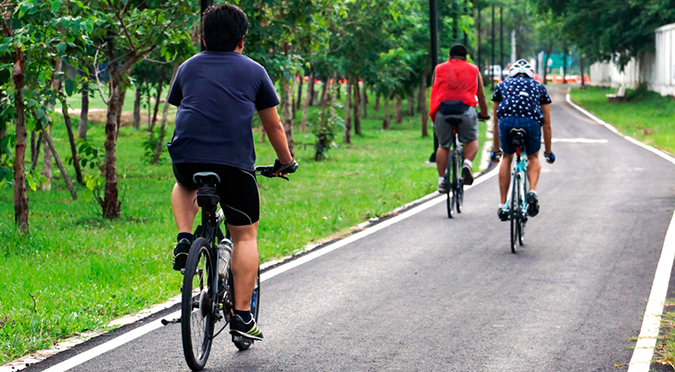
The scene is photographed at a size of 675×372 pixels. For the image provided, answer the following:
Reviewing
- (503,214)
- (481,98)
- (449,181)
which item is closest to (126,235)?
(449,181)

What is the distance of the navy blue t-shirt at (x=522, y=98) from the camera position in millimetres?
8711

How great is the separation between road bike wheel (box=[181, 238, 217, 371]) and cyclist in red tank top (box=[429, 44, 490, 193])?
6.61 metres

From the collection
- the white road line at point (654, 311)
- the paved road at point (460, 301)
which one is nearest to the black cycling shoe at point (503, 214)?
the paved road at point (460, 301)

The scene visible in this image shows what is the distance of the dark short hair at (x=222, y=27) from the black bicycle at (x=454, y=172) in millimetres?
6533

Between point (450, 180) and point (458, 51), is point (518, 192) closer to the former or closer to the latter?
point (450, 180)

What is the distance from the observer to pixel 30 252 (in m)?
8.46

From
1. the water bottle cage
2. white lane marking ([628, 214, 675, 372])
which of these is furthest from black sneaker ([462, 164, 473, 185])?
the water bottle cage

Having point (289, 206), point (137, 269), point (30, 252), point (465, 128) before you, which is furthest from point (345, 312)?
point (289, 206)

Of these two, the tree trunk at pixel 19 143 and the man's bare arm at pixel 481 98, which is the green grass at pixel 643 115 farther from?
the tree trunk at pixel 19 143

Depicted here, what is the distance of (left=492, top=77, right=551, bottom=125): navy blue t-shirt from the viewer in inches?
343

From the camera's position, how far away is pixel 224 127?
14.9 feet

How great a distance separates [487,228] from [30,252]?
16.9 feet

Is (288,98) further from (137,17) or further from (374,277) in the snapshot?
(374,277)

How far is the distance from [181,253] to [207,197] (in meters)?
0.42
